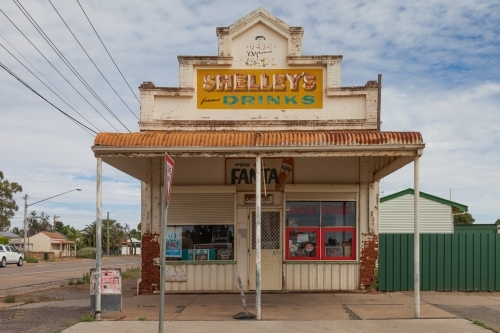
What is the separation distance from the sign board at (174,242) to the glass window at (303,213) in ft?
9.68

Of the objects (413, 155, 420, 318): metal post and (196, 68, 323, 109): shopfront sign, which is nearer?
(413, 155, 420, 318): metal post

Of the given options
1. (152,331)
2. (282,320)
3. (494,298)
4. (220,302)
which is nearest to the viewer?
(152,331)

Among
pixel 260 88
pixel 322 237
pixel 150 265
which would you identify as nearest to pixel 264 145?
pixel 260 88

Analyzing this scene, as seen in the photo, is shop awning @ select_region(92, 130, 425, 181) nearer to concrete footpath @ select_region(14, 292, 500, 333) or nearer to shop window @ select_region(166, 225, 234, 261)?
concrete footpath @ select_region(14, 292, 500, 333)

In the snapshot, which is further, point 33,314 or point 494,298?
point 494,298

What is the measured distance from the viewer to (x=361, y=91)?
14.7 m

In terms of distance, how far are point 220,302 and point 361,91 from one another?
658 centimetres

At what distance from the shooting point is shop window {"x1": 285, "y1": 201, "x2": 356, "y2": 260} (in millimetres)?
14688

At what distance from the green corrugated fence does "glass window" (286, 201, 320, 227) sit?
6.50 feet

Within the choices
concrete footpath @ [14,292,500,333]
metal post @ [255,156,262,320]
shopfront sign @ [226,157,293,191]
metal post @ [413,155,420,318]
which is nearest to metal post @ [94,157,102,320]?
concrete footpath @ [14,292,500,333]

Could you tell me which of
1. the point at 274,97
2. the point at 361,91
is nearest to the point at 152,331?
the point at 274,97

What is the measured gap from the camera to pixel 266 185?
14.8 metres

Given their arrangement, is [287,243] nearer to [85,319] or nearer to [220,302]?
[220,302]

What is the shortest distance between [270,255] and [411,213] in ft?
44.4
